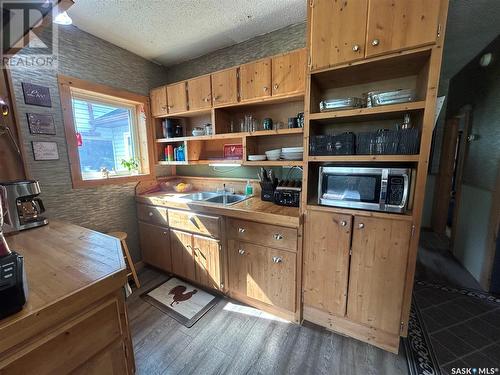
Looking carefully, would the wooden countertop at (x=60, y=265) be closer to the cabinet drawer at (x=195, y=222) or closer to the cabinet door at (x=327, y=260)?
the cabinet drawer at (x=195, y=222)

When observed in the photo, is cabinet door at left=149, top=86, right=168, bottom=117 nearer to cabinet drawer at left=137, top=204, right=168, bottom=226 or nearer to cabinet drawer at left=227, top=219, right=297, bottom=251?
cabinet drawer at left=137, top=204, right=168, bottom=226

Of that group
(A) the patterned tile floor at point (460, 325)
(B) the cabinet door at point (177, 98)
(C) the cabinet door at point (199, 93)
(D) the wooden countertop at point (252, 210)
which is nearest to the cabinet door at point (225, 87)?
(C) the cabinet door at point (199, 93)

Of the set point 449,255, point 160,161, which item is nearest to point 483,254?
point 449,255

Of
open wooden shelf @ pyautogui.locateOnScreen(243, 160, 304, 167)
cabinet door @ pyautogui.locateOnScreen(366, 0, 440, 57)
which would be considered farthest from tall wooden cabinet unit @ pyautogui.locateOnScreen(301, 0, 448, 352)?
open wooden shelf @ pyautogui.locateOnScreen(243, 160, 304, 167)

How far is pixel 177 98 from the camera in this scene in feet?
7.89

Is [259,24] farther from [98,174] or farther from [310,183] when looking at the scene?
[98,174]

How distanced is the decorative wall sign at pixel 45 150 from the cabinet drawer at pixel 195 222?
Result: 1142 millimetres

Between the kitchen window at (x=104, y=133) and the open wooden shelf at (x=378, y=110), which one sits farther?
the kitchen window at (x=104, y=133)

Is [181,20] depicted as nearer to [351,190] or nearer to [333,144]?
[333,144]

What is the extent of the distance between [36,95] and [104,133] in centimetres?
65

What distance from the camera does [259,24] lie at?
6.51ft

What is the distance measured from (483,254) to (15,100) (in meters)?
4.61

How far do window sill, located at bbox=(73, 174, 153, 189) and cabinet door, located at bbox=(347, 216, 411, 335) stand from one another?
2.44 m

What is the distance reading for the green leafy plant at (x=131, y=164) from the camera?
101 inches
